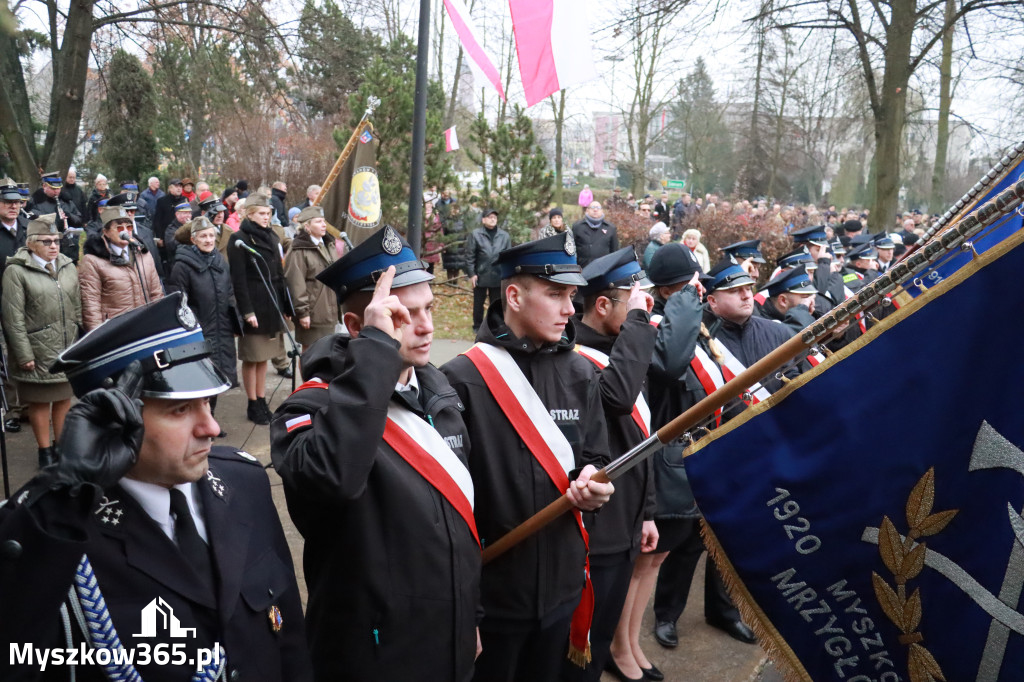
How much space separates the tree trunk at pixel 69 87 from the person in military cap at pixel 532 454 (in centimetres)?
1175

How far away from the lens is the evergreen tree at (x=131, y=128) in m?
25.8

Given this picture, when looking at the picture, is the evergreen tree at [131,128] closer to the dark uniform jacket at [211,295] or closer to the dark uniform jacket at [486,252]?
the dark uniform jacket at [486,252]

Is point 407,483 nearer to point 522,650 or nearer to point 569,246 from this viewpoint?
point 522,650

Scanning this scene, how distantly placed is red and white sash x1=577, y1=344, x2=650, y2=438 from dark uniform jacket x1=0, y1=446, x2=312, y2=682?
1.80 metres

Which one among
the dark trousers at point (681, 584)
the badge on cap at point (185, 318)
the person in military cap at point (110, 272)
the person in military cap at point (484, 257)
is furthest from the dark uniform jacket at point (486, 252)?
the badge on cap at point (185, 318)

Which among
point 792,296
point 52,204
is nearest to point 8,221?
point 52,204

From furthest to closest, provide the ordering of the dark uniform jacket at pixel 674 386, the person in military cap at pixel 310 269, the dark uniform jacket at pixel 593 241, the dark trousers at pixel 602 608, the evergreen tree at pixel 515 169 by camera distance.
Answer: the evergreen tree at pixel 515 169
the dark uniform jacket at pixel 593 241
the person in military cap at pixel 310 269
the dark uniform jacket at pixel 674 386
the dark trousers at pixel 602 608

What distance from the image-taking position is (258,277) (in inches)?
319

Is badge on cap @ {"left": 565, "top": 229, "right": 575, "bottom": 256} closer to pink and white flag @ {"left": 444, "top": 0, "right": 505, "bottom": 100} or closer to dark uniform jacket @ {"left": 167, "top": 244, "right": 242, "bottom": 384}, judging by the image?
pink and white flag @ {"left": 444, "top": 0, "right": 505, "bottom": 100}

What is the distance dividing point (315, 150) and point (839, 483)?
22.3 m

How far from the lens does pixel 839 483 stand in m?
2.42

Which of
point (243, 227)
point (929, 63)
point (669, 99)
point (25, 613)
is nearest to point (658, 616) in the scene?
point (25, 613)

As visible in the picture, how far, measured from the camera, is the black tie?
6.75 feet

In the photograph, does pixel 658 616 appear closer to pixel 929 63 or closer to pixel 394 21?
pixel 929 63
